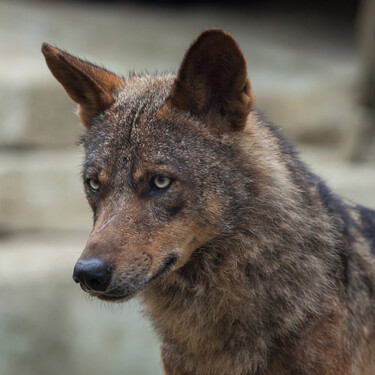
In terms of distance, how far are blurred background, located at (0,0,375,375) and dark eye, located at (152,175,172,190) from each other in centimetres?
432

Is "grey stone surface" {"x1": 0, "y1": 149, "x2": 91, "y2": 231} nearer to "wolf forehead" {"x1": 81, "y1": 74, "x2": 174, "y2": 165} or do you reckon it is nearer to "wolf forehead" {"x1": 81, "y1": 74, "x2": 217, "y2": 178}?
"wolf forehead" {"x1": 81, "y1": 74, "x2": 174, "y2": 165}

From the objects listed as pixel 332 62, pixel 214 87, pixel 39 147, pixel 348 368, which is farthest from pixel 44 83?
pixel 348 368

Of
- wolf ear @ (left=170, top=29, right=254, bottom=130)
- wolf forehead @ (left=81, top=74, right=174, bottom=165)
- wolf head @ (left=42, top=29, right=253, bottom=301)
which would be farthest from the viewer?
wolf forehead @ (left=81, top=74, right=174, bottom=165)

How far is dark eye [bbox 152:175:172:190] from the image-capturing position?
11.2 feet

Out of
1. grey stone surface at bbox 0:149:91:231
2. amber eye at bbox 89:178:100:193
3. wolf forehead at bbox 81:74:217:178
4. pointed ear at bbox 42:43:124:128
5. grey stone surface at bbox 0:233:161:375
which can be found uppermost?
Result: pointed ear at bbox 42:43:124:128

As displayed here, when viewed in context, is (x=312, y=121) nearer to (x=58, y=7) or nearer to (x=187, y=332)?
(x=58, y=7)

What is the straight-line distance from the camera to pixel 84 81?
12.5ft

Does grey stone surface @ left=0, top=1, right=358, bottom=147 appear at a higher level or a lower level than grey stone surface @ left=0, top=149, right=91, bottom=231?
higher

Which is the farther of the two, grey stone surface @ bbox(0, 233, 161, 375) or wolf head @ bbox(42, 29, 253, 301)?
grey stone surface @ bbox(0, 233, 161, 375)

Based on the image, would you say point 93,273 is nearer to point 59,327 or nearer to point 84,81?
point 84,81

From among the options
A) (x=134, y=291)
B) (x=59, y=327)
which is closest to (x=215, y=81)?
(x=134, y=291)

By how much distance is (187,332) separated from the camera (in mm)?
3701

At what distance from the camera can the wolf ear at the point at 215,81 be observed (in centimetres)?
338

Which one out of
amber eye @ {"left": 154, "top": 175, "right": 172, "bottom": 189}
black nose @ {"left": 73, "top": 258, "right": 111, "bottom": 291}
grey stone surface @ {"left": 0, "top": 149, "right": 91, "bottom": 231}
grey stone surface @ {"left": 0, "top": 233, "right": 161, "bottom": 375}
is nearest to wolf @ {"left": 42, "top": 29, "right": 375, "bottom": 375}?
amber eye @ {"left": 154, "top": 175, "right": 172, "bottom": 189}
